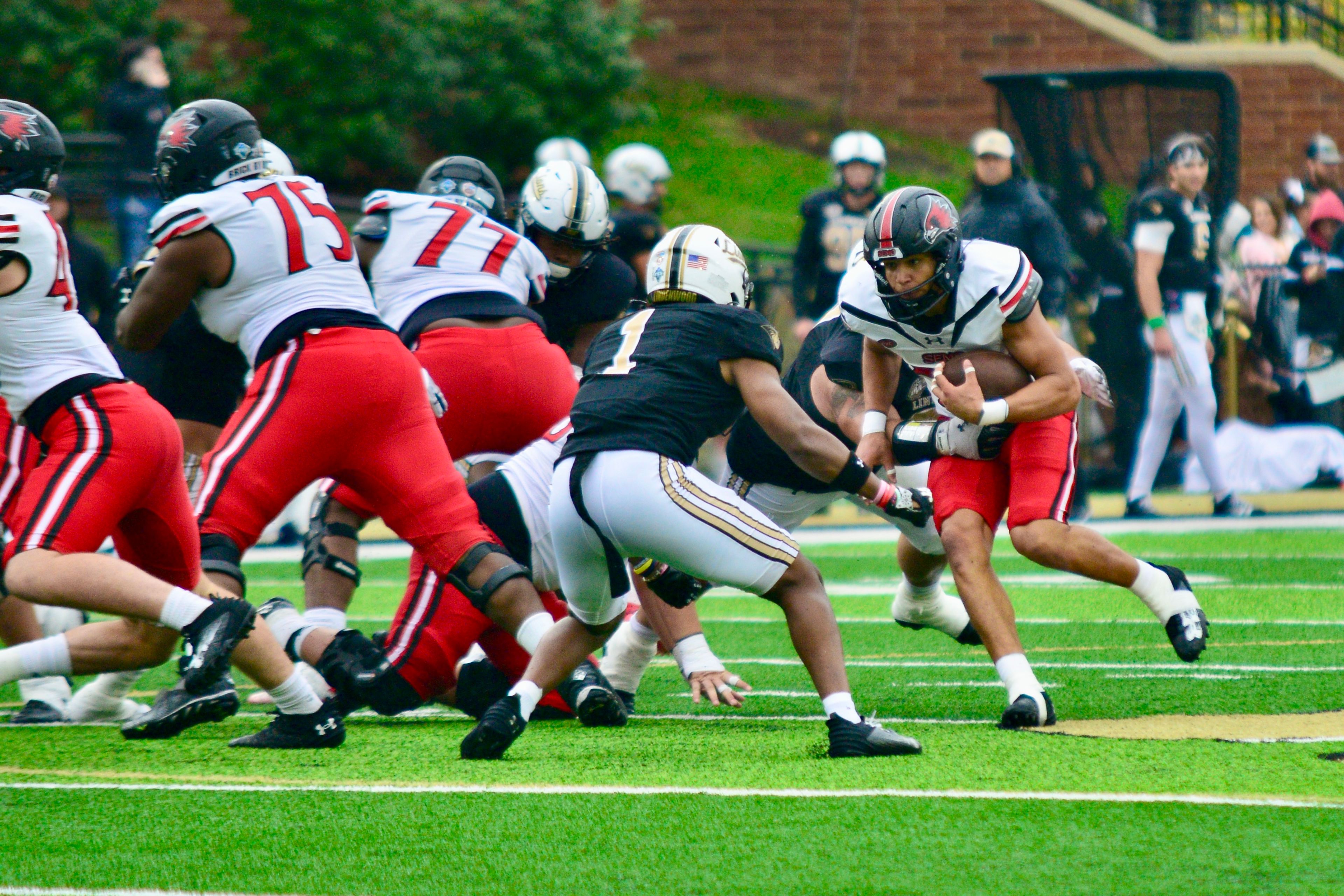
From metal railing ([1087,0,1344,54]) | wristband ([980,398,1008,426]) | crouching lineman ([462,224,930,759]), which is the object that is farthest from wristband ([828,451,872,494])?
metal railing ([1087,0,1344,54])

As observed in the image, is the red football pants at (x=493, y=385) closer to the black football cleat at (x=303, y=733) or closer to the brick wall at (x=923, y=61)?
the black football cleat at (x=303, y=733)

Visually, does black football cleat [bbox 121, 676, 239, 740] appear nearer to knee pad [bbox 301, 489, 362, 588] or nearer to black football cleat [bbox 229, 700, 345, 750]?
black football cleat [bbox 229, 700, 345, 750]

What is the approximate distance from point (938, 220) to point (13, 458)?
2.70 meters

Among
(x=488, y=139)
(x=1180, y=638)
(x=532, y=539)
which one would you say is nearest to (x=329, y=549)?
(x=532, y=539)

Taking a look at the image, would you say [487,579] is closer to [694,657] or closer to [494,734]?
[494,734]

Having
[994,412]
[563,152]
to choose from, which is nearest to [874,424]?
[994,412]

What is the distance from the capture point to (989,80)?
12398 millimetres

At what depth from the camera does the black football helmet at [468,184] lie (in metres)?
6.36

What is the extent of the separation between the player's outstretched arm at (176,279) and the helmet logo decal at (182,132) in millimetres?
284

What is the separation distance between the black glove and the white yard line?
2.85ft

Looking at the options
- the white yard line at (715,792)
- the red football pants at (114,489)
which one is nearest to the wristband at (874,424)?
the white yard line at (715,792)

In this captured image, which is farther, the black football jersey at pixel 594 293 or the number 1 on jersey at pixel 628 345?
the black football jersey at pixel 594 293

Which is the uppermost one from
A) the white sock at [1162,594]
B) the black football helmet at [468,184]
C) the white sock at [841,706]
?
the black football helmet at [468,184]

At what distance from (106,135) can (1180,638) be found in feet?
33.6
